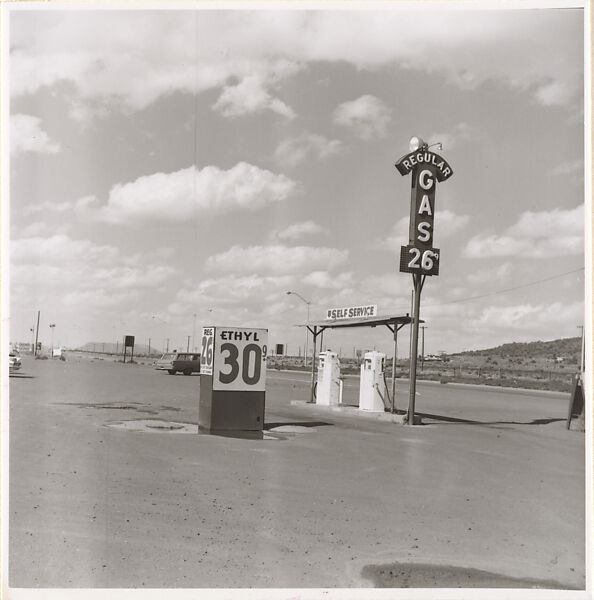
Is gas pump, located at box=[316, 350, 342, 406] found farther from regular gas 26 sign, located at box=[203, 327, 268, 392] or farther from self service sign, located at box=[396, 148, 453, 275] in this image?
regular gas 26 sign, located at box=[203, 327, 268, 392]

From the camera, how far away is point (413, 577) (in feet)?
20.7

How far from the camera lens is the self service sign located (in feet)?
54.7

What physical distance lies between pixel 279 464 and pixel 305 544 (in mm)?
3717

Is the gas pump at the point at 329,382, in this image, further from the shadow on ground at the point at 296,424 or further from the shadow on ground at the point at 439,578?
the shadow on ground at the point at 439,578

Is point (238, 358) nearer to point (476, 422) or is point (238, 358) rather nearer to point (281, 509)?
point (281, 509)

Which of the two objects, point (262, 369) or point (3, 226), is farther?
point (262, 369)

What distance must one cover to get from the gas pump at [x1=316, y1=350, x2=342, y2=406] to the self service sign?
5.93 meters

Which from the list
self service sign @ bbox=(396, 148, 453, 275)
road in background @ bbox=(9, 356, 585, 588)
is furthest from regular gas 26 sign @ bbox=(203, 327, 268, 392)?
self service sign @ bbox=(396, 148, 453, 275)

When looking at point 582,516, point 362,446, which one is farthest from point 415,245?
point 582,516

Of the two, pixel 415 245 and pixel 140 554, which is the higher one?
pixel 415 245

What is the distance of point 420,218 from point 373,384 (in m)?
5.07

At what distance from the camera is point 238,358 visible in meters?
14.1
